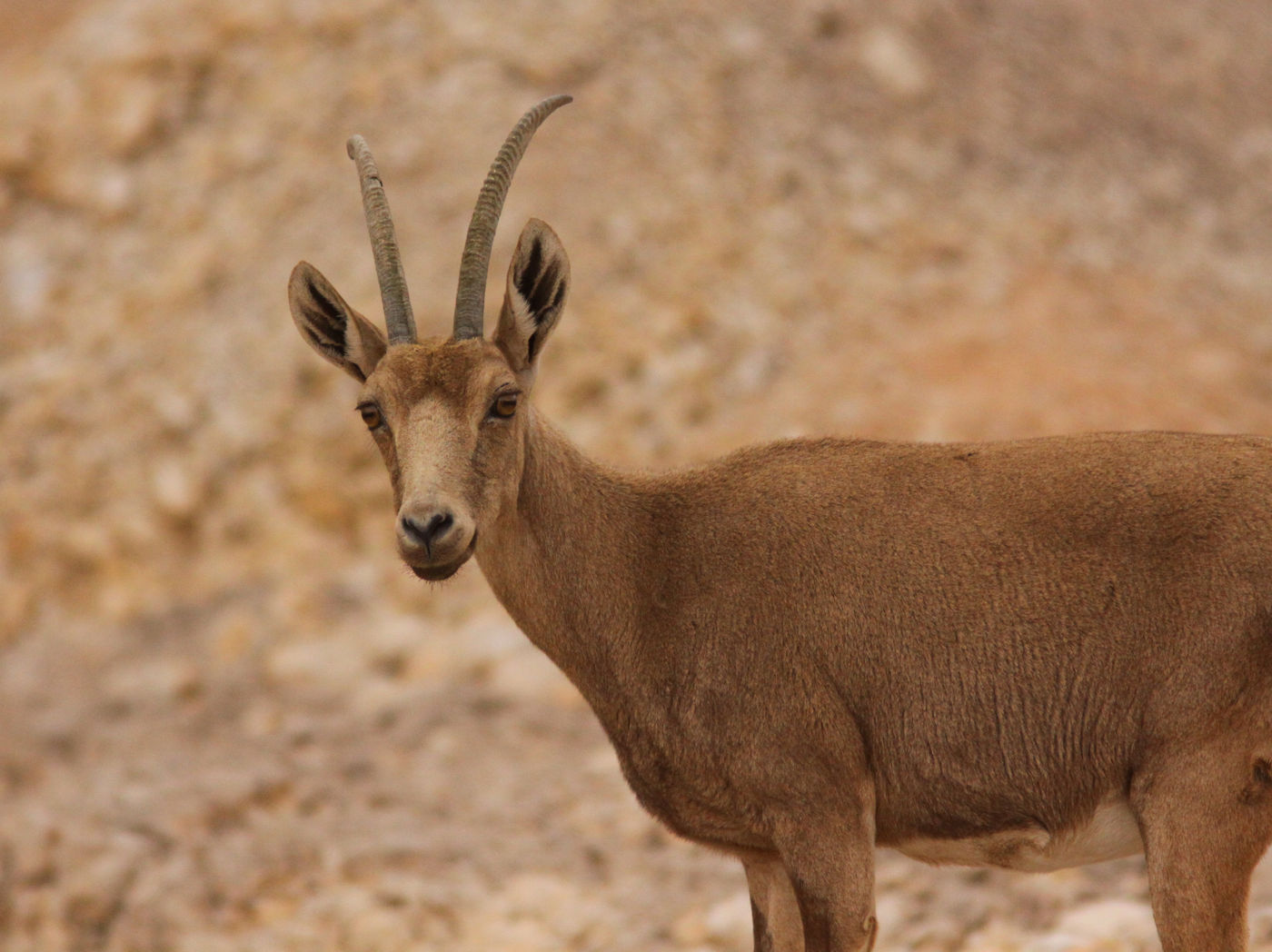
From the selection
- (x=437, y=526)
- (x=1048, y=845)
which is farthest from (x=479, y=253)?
(x=1048, y=845)

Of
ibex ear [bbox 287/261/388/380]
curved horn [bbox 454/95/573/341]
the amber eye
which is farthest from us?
ibex ear [bbox 287/261/388/380]

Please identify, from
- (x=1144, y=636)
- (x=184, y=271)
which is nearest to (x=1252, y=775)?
(x=1144, y=636)

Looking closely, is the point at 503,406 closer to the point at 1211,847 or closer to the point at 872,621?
the point at 872,621

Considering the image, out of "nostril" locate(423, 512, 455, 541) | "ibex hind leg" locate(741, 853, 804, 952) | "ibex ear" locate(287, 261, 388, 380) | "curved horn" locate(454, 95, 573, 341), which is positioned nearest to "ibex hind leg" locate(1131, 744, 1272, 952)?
"ibex hind leg" locate(741, 853, 804, 952)

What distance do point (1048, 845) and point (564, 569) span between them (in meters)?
2.71

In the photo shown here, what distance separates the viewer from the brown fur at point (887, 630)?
23.3 ft

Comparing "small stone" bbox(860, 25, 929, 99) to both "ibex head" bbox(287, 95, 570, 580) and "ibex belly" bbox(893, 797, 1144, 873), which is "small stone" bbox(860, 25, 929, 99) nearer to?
"ibex head" bbox(287, 95, 570, 580)

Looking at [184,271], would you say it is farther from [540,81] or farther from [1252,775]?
[1252,775]

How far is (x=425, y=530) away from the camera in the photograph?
6980 millimetres

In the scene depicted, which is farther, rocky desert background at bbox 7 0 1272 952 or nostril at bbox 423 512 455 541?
rocky desert background at bbox 7 0 1272 952

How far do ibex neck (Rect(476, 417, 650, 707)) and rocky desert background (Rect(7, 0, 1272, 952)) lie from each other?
11.9ft

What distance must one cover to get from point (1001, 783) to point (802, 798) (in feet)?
3.23

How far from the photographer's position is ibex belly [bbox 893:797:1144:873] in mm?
7430

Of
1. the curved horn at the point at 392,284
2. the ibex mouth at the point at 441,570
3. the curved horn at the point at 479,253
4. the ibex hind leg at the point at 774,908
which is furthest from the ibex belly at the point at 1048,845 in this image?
the curved horn at the point at 392,284
